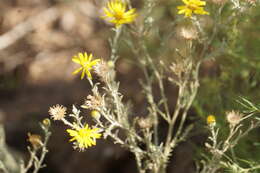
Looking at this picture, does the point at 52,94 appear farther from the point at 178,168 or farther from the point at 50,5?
the point at 178,168

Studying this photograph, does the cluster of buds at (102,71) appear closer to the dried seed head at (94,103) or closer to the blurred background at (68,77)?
the dried seed head at (94,103)

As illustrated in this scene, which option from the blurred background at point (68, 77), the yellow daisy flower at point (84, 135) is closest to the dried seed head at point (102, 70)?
the yellow daisy flower at point (84, 135)

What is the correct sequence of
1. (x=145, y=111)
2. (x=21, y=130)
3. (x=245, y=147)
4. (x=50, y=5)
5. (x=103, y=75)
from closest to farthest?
Result: (x=103, y=75) → (x=245, y=147) → (x=145, y=111) → (x=21, y=130) → (x=50, y=5)

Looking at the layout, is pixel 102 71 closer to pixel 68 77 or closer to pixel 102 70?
pixel 102 70

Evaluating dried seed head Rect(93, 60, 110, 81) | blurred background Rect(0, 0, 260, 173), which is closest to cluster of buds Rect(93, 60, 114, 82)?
dried seed head Rect(93, 60, 110, 81)

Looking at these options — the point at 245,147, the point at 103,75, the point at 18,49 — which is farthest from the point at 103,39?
the point at 103,75

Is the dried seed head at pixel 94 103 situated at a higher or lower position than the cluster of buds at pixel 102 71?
lower

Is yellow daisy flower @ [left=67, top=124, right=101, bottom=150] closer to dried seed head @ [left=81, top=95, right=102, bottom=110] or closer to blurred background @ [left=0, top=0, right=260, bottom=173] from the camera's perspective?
dried seed head @ [left=81, top=95, right=102, bottom=110]

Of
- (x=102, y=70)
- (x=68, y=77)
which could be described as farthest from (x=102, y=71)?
(x=68, y=77)

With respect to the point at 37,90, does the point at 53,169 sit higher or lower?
lower
